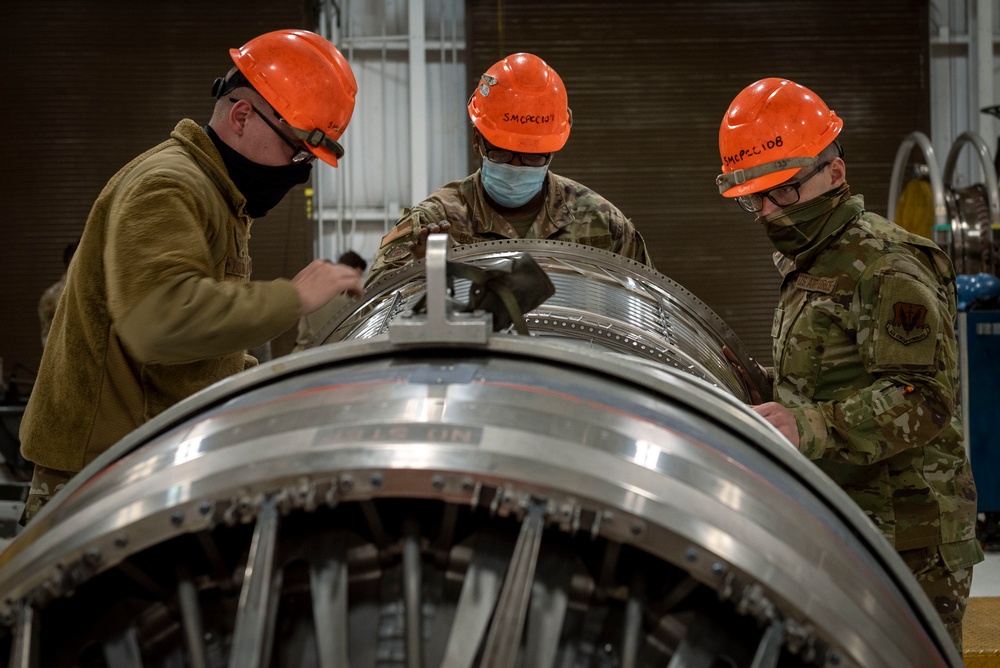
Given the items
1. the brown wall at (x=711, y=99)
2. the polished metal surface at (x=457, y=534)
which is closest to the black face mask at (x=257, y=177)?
the polished metal surface at (x=457, y=534)

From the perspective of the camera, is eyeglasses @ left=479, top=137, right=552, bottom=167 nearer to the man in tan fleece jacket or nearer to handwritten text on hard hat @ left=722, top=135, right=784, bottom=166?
handwritten text on hard hat @ left=722, top=135, right=784, bottom=166

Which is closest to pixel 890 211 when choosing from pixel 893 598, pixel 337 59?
pixel 337 59

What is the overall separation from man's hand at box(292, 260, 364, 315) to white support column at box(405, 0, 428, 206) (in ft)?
21.3

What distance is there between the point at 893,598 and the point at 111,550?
2.61 feet

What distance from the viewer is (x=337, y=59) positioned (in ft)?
6.94

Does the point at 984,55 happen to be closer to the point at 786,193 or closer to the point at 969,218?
the point at 969,218

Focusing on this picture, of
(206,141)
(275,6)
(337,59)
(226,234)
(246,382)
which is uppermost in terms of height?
(275,6)

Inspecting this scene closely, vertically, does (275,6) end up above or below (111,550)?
above

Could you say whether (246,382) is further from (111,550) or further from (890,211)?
(890,211)

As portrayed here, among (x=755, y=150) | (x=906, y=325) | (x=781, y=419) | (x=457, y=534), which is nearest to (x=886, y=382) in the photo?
(x=906, y=325)

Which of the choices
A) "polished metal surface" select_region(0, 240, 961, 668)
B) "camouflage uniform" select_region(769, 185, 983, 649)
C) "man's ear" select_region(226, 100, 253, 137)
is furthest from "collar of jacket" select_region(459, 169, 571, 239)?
"polished metal surface" select_region(0, 240, 961, 668)

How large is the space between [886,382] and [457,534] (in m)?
1.31

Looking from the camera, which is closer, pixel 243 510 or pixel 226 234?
pixel 243 510

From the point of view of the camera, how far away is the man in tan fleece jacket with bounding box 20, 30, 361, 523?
63.6 inches
